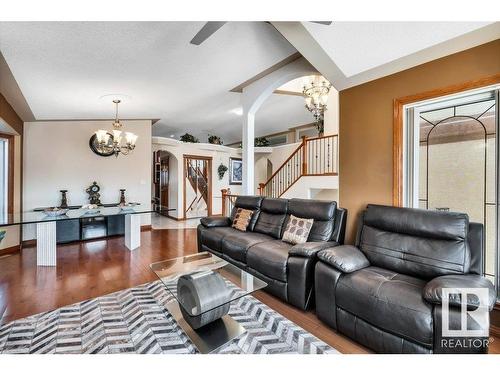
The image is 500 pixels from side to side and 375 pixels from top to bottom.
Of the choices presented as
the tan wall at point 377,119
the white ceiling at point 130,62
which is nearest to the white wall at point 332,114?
the white ceiling at point 130,62

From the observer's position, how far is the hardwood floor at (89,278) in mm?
2275

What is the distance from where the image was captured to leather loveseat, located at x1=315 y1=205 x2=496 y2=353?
1.52 metres

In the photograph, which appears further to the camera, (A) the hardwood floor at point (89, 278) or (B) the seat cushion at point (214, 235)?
(B) the seat cushion at point (214, 235)

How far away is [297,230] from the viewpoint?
3.02 m

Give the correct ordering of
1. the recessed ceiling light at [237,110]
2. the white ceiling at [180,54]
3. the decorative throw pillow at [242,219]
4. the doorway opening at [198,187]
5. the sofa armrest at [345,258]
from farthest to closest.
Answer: the doorway opening at [198,187] < the recessed ceiling light at [237,110] < the decorative throw pillow at [242,219] < the white ceiling at [180,54] < the sofa armrest at [345,258]

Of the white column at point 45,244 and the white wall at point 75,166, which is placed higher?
the white wall at point 75,166

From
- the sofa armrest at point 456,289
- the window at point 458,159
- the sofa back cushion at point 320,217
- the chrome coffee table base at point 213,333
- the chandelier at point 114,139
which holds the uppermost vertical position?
the chandelier at point 114,139

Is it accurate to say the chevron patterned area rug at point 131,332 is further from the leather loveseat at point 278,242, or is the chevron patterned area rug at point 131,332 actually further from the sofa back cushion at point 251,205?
the sofa back cushion at point 251,205

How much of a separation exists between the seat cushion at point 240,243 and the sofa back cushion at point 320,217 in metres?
0.58

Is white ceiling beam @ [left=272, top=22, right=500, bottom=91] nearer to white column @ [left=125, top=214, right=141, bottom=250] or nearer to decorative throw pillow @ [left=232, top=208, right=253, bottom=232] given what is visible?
decorative throw pillow @ [left=232, top=208, right=253, bottom=232]

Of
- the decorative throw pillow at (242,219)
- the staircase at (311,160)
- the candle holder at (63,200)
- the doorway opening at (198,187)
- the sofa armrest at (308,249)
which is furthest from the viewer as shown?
the doorway opening at (198,187)

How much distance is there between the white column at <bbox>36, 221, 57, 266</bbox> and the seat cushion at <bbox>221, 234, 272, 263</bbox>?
2.50m

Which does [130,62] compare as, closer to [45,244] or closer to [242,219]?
[242,219]

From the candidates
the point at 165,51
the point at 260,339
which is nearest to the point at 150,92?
the point at 165,51
